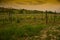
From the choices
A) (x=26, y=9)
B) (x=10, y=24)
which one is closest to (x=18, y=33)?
(x=10, y=24)

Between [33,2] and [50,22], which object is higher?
[33,2]

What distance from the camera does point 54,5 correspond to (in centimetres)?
559

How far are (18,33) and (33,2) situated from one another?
1.60 meters

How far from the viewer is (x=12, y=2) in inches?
221

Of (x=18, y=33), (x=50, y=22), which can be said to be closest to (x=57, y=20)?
(x=50, y=22)

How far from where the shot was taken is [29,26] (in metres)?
4.56

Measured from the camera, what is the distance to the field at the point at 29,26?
4.23m

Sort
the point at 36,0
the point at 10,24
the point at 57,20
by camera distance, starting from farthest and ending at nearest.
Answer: the point at 36,0 → the point at 57,20 → the point at 10,24

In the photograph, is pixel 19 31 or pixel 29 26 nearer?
pixel 19 31

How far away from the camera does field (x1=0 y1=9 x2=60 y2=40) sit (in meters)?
4.23

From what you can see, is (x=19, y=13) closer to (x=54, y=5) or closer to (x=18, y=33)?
(x=54, y=5)

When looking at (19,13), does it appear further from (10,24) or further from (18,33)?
(18,33)

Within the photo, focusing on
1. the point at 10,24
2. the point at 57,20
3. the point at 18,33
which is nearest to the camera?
the point at 18,33

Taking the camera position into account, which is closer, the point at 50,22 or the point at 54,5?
the point at 50,22
